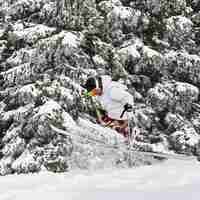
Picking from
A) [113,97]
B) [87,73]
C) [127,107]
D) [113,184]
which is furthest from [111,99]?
[87,73]

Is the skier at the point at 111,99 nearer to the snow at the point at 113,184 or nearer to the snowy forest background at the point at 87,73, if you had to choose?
the snowy forest background at the point at 87,73

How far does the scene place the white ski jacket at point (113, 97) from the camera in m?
10.1

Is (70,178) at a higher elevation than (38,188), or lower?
lower

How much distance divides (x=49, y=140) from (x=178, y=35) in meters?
5.24

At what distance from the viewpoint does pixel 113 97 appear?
33.6 feet

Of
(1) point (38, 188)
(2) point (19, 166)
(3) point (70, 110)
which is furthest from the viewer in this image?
(3) point (70, 110)

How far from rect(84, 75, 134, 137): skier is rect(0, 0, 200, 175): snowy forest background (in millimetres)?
440

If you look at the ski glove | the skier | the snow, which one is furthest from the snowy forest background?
the snow

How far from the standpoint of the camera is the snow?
6562 millimetres

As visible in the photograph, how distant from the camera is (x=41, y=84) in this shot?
12.8m

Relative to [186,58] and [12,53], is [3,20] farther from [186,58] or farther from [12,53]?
[186,58]

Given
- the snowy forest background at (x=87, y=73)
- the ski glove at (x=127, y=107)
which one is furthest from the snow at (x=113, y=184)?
the snowy forest background at (x=87, y=73)

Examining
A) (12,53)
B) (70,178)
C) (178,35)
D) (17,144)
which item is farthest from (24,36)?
(70,178)

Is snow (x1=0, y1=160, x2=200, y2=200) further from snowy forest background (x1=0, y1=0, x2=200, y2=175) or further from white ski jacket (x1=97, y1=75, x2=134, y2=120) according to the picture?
snowy forest background (x1=0, y1=0, x2=200, y2=175)
